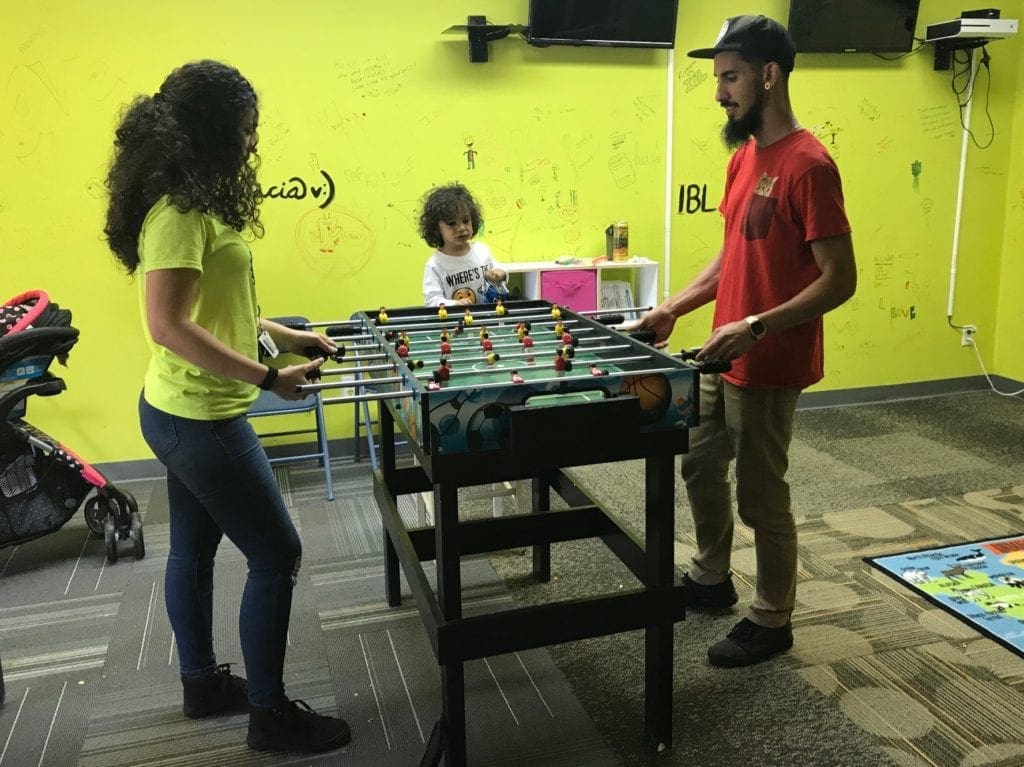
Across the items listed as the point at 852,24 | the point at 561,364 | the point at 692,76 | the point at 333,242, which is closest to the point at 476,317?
the point at 561,364

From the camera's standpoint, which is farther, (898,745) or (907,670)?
(907,670)

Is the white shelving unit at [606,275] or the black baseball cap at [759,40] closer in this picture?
the black baseball cap at [759,40]

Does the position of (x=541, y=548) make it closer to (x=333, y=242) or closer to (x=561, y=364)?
(x=561, y=364)

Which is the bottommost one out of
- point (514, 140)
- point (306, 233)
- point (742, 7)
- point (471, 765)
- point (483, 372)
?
point (471, 765)

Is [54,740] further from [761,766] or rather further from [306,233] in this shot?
[306,233]

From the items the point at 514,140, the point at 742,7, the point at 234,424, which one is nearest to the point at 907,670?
the point at 234,424

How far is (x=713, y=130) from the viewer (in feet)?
14.0

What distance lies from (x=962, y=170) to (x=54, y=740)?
4862mm

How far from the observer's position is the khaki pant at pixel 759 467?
2.16m

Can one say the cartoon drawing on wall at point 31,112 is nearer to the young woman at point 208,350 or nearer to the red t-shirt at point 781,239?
the young woman at point 208,350

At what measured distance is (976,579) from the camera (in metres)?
2.66

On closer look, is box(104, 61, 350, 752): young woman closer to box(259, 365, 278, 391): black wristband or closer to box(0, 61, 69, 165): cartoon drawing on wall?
box(259, 365, 278, 391): black wristband

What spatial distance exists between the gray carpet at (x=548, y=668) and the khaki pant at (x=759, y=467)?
22 centimetres

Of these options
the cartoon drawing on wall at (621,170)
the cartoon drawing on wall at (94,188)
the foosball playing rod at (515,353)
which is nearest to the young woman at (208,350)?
the foosball playing rod at (515,353)
